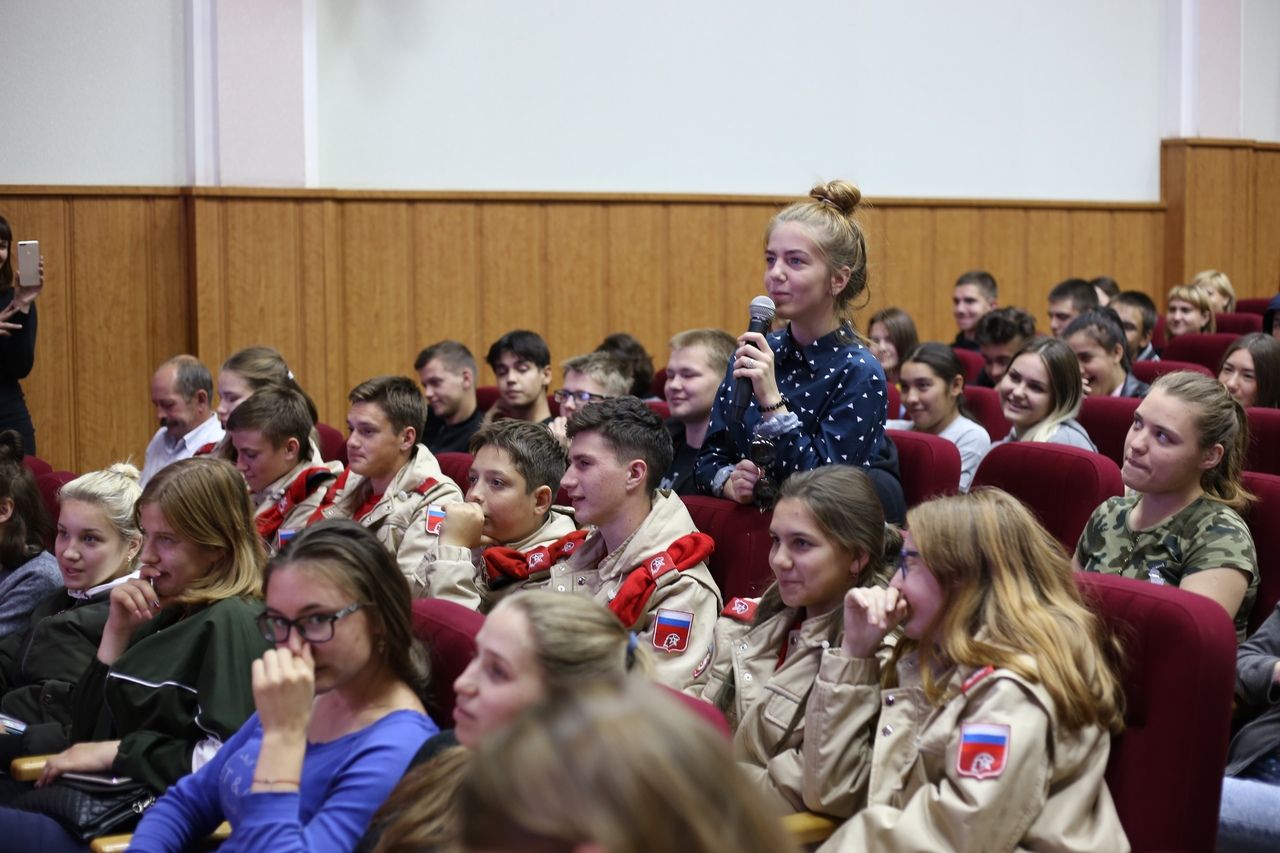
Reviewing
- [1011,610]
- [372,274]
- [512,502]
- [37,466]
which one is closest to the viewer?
[1011,610]

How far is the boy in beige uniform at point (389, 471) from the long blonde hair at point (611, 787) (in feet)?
8.59

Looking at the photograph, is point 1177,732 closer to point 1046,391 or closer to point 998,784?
point 998,784

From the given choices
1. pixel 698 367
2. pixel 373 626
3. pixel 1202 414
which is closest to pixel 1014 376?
pixel 698 367

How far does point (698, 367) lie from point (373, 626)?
6.06ft

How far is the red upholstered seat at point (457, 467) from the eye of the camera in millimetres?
3945

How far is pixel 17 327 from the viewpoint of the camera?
17.6 ft

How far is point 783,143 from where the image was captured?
7859 mm

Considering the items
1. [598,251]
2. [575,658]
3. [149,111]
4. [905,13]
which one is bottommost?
[575,658]

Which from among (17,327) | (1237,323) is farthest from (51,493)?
(1237,323)

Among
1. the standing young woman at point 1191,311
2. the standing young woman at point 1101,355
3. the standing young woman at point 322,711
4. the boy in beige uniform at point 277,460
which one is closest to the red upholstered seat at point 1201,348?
the standing young woman at point 1191,311

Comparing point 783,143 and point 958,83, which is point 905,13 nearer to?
point 958,83

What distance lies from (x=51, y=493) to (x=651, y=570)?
2.16m

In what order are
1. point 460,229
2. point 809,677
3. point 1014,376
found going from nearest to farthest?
point 809,677 → point 1014,376 → point 460,229

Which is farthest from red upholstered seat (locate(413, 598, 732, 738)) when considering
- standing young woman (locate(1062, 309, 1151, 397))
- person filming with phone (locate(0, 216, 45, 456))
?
person filming with phone (locate(0, 216, 45, 456))
